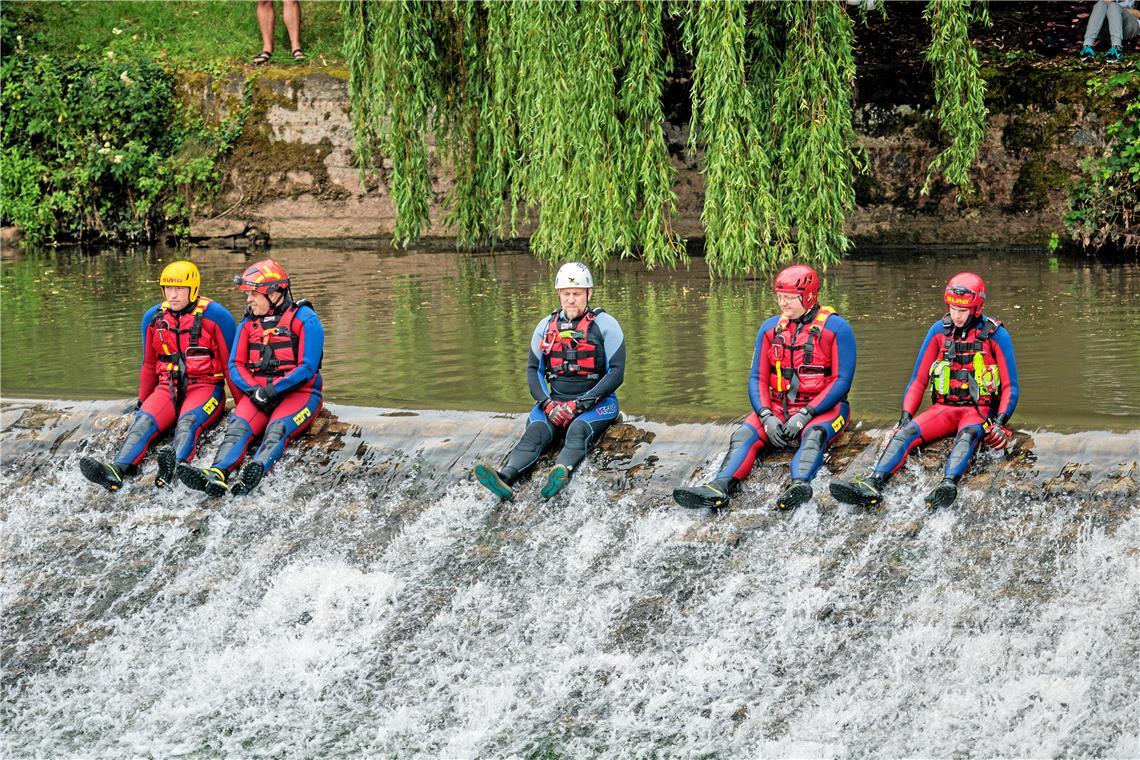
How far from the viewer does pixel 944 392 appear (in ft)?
29.6

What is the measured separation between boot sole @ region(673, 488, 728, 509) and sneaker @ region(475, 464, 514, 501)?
3.80 ft

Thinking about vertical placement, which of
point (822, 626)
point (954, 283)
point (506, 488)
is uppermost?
point (954, 283)

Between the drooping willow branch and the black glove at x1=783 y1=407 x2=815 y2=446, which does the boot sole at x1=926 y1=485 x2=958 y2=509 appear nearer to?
the black glove at x1=783 y1=407 x2=815 y2=446

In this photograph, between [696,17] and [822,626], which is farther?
[696,17]

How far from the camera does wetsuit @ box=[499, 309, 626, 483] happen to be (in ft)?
31.8

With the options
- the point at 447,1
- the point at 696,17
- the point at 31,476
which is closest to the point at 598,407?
the point at 31,476

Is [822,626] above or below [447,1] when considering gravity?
below

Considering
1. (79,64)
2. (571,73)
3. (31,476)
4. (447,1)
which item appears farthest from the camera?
(79,64)

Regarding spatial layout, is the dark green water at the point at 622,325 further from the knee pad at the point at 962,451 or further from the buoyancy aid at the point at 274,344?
the buoyancy aid at the point at 274,344

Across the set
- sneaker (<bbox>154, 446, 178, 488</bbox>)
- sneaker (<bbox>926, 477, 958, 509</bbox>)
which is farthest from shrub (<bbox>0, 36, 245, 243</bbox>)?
sneaker (<bbox>926, 477, 958, 509</bbox>)

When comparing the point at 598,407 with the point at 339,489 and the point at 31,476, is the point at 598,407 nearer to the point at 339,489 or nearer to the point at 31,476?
the point at 339,489

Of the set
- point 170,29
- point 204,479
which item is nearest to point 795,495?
point 204,479

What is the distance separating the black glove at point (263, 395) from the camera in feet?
33.8

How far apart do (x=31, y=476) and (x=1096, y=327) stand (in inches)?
352
